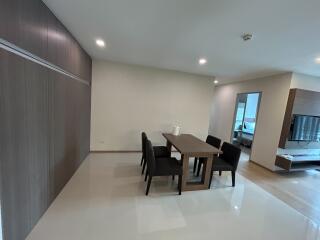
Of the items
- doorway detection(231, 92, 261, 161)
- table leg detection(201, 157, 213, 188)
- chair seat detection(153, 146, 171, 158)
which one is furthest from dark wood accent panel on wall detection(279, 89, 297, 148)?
chair seat detection(153, 146, 171, 158)

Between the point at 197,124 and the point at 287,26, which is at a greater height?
the point at 287,26

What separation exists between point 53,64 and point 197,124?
13.1 ft

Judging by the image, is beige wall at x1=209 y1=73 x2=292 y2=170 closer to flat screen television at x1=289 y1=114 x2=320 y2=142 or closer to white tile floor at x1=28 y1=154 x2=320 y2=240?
flat screen television at x1=289 y1=114 x2=320 y2=142

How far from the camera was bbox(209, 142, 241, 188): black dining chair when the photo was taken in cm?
278

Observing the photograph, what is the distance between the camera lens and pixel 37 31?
1.59 meters

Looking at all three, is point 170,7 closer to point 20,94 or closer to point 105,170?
point 20,94

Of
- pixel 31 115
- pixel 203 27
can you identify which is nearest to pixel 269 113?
pixel 203 27

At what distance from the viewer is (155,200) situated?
2373mm

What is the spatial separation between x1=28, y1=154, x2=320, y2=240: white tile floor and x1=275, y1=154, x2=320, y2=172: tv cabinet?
4.09ft

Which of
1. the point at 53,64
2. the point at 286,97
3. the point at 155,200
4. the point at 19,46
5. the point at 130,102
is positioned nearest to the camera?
the point at 19,46

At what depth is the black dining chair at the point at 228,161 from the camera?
2.78 m

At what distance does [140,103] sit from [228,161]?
265cm

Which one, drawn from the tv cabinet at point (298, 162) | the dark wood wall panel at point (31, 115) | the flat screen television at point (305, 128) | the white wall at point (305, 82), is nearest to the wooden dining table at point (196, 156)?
the dark wood wall panel at point (31, 115)

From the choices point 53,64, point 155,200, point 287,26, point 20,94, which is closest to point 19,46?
point 20,94
